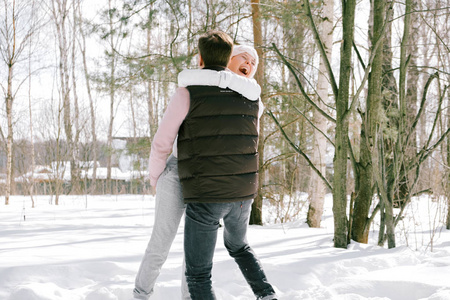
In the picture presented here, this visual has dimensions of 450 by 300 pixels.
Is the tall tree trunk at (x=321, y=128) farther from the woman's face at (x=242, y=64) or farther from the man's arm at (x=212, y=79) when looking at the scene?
the man's arm at (x=212, y=79)

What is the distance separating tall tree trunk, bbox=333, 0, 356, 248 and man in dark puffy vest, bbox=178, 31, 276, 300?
1.81 metres

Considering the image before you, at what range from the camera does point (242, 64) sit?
2037 mm

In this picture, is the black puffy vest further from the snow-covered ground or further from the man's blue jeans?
the snow-covered ground

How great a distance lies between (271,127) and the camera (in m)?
8.87

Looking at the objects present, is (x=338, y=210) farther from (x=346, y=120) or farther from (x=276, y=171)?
(x=276, y=171)

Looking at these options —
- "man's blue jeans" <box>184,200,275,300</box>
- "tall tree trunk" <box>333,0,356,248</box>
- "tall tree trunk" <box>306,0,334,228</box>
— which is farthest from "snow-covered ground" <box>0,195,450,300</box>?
"tall tree trunk" <box>306,0,334,228</box>

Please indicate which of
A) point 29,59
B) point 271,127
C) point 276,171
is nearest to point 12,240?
point 271,127

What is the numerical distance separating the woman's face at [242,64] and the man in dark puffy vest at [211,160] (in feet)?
0.97

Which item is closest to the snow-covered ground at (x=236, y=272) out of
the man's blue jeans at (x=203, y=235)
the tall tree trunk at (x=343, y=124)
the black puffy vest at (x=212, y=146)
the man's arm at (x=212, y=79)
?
the tall tree trunk at (x=343, y=124)

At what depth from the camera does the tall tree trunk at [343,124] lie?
3402mm

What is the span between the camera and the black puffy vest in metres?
1.65

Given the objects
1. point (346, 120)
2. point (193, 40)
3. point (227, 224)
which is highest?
point (193, 40)

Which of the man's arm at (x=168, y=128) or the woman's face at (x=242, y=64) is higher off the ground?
the woman's face at (x=242, y=64)

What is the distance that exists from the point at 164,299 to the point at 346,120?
2095mm
